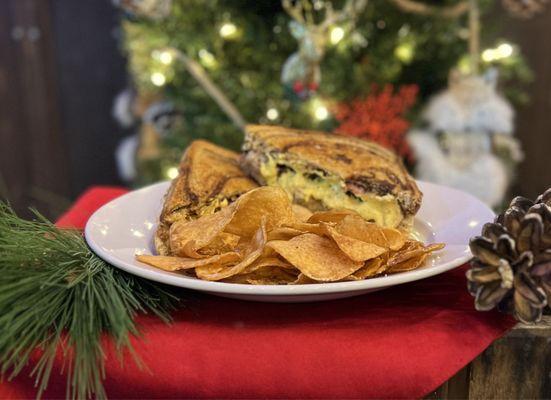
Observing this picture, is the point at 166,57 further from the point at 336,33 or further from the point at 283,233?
the point at 283,233

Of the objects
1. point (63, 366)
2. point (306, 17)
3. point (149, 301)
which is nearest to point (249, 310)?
point (149, 301)

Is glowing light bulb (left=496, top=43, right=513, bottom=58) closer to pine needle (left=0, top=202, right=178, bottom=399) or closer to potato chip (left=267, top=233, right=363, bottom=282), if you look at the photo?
potato chip (left=267, top=233, right=363, bottom=282)

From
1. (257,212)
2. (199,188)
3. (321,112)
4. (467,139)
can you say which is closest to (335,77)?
(321,112)

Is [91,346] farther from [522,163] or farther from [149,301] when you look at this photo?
[522,163]

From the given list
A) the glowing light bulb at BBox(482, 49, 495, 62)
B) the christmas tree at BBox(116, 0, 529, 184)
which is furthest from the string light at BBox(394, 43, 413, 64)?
the glowing light bulb at BBox(482, 49, 495, 62)

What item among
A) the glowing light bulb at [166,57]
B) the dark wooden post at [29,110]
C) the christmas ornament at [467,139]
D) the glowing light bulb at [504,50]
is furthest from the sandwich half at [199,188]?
the dark wooden post at [29,110]

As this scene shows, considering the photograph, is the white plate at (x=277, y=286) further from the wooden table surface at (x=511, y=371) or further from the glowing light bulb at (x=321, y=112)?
the glowing light bulb at (x=321, y=112)

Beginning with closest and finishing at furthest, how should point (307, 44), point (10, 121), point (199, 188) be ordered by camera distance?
point (199, 188) < point (307, 44) < point (10, 121)

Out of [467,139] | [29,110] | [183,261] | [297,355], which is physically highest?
[29,110]
